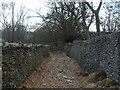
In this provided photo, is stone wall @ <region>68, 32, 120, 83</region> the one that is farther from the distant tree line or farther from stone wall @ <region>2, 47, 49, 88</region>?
the distant tree line

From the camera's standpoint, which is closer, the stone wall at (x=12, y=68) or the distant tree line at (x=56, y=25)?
the stone wall at (x=12, y=68)

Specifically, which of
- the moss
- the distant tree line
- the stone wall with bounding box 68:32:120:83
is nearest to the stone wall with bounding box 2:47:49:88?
the moss

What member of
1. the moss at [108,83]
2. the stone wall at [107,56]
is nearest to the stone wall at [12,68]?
the moss at [108,83]

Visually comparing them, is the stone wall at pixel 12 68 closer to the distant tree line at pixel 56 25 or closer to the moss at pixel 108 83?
the moss at pixel 108 83

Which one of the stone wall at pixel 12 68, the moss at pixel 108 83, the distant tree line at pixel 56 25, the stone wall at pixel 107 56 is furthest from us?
the distant tree line at pixel 56 25

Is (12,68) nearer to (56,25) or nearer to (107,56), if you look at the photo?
(107,56)

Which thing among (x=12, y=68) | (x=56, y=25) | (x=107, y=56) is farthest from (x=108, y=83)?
(x=56, y=25)

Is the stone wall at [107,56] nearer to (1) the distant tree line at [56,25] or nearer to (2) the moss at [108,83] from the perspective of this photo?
(2) the moss at [108,83]

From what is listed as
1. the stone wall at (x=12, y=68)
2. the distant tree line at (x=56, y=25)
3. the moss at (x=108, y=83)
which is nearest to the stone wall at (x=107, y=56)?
the moss at (x=108, y=83)

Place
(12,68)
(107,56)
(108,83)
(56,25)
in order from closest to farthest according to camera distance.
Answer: (12,68), (108,83), (107,56), (56,25)

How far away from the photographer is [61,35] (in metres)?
27.4

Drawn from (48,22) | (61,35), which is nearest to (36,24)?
(48,22)

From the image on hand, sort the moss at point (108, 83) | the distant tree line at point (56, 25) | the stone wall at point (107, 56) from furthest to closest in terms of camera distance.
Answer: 1. the distant tree line at point (56, 25)
2. the stone wall at point (107, 56)
3. the moss at point (108, 83)

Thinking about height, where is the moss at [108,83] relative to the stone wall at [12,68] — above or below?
below
